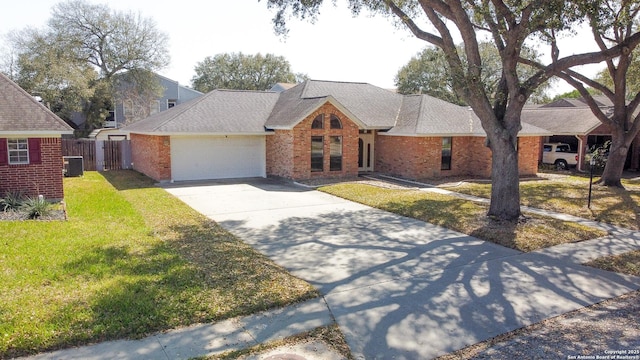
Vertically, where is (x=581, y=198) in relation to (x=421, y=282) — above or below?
above

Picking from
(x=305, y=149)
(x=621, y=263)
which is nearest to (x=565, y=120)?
(x=305, y=149)

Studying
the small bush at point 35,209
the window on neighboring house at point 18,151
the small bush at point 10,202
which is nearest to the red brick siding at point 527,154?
the small bush at point 35,209

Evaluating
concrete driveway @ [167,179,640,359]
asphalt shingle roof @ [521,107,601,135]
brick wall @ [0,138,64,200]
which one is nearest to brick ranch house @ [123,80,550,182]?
asphalt shingle roof @ [521,107,601,135]

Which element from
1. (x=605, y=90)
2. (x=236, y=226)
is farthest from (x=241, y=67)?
(x=236, y=226)

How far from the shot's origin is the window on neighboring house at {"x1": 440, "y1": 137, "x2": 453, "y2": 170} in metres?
21.7

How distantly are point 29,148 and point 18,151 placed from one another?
34cm

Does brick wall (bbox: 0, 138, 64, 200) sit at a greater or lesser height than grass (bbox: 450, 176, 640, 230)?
greater

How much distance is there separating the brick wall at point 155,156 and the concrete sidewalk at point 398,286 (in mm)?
7808

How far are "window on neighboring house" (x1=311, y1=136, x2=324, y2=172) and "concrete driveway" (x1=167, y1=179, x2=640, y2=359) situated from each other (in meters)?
7.50

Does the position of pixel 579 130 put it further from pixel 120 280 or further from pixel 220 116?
pixel 120 280

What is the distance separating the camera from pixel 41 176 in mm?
13758

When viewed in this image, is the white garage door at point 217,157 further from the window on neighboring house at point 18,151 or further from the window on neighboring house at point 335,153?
the window on neighboring house at point 18,151

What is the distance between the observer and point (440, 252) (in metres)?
9.62

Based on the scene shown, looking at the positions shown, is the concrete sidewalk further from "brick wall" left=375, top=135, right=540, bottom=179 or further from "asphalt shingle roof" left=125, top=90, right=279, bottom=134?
"brick wall" left=375, top=135, right=540, bottom=179
